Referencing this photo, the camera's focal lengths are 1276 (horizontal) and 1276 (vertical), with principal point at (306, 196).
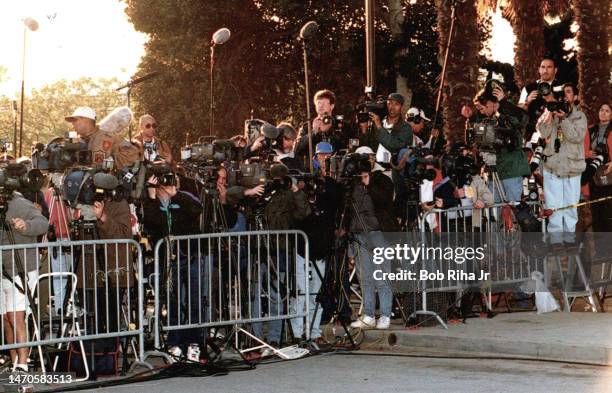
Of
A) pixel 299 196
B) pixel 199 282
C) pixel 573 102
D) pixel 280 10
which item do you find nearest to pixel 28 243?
pixel 199 282

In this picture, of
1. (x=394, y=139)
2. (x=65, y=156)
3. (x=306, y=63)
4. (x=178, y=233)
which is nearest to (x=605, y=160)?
(x=394, y=139)

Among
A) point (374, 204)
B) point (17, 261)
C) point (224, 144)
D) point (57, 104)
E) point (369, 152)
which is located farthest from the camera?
point (57, 104)

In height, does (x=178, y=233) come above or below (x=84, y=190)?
below

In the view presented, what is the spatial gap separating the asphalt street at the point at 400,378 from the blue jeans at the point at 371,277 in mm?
1534

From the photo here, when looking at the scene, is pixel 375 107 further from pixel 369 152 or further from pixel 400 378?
pixel 400 378

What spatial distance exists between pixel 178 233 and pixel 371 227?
7.62ft

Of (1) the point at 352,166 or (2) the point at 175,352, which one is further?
Result: (1) the point at 352,166

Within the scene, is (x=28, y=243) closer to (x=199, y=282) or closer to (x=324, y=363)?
(x=199, y=282)

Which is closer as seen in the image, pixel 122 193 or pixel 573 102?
pixel 122 193

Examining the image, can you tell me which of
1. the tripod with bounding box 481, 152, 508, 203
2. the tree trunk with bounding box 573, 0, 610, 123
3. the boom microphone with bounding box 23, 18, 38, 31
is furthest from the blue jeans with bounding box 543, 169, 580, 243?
the boom microphone with bounding box 23, 18, 38, 31

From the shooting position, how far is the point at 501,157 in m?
14.9

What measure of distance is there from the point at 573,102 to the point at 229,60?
1999 cm

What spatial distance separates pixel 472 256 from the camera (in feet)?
47.1

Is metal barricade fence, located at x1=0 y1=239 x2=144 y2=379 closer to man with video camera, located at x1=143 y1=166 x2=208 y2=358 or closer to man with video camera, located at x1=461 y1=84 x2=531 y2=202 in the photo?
man with video camera, located at x1=143 y1=166 x2=208 y2=358
